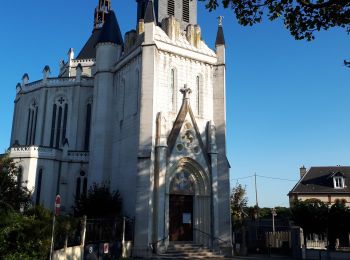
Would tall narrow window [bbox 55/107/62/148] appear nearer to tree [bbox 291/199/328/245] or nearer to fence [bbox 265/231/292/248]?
fence [bbox 265/231/292/248]

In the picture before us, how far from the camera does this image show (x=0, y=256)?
42.0 ft

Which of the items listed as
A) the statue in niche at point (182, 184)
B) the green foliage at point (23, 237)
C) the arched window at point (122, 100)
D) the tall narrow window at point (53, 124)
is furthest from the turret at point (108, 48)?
the green foliage at point (23, 237)

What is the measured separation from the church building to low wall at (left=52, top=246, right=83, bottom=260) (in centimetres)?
582

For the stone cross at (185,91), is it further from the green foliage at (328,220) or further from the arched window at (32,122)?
the arched window at (32,122)

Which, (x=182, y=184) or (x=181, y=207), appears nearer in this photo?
(x=181, y=207)

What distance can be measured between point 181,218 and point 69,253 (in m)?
10.6

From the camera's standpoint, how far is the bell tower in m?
31.5

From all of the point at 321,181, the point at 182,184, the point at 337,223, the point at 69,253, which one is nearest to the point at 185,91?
the point at 182,184

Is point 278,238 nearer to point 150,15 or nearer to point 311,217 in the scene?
point 311,217

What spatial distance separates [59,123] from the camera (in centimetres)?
3791

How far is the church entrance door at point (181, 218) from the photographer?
2659 cm

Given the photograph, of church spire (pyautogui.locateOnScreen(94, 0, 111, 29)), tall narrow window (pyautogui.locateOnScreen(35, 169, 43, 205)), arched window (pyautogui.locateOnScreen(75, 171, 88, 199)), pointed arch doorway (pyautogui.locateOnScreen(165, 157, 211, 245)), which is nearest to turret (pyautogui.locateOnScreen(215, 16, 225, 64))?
pointed arch doorway (pyautogui.locateOnScreen(165, 157, 211, 245))

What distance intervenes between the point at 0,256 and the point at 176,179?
1566 centimetres

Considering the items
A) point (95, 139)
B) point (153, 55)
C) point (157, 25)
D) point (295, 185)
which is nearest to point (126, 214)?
point (95, 139)
